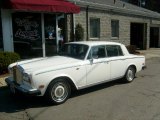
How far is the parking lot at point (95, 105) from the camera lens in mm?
5367

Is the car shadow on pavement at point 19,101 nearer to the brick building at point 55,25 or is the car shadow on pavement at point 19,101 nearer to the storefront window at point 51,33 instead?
the brick building at point 55,25

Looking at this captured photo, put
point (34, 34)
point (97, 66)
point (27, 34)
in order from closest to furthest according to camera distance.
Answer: point (97, 66) < point (27, 34) < point (34, 34)

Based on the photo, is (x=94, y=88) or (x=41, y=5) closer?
(x=94, y=88)

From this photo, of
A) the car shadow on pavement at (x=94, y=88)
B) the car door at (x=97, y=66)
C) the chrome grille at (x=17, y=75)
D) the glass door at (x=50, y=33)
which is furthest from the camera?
the glass door at (x=50, y=33)

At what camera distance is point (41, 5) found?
10.9 metres

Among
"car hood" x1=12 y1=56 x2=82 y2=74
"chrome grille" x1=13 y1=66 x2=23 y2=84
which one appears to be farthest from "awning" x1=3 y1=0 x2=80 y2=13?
"chrome grille" x1=13 y1=66 x2=23 y2=84

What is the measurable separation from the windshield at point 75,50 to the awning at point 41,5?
3.56 metres

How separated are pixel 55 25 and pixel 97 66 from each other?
21.9 feet

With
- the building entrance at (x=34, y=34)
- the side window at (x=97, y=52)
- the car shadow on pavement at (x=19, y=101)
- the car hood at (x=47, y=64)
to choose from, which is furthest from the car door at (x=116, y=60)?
the building entrance at (x=34, y=34)

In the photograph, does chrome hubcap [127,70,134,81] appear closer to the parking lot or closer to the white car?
the white car

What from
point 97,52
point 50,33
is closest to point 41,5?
point 50,33

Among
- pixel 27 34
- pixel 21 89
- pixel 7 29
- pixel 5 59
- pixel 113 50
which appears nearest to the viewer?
pixel 21 89

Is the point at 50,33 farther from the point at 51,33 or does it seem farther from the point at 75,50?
the point at 75,50

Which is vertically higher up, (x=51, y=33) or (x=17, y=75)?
(x=51, y=33)
